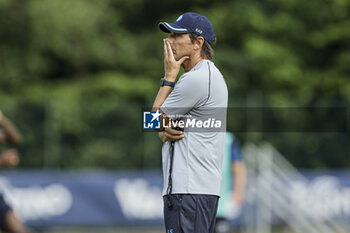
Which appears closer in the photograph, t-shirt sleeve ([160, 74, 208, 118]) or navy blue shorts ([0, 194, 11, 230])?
t-shirt sleeve ([160, 74, 208, 118])

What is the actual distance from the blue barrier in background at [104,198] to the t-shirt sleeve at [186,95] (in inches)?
405

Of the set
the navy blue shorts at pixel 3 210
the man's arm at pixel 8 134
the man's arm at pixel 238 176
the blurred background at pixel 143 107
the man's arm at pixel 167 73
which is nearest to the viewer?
the man's arm at pixel 167 73

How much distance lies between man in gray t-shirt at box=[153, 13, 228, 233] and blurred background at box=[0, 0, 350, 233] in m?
10.2

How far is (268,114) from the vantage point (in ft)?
62.0

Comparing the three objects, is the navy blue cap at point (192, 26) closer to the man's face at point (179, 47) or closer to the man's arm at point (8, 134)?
the man's face at point (179, 47)

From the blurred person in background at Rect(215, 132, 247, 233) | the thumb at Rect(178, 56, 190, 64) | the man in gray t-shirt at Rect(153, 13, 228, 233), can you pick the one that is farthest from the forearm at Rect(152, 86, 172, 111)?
the blurred person in background at Rect(215, 132, 247, 233)

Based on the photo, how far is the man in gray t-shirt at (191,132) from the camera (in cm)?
497

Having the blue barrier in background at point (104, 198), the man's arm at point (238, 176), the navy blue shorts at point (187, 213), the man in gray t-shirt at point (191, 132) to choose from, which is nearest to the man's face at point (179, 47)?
the man in gray t-shirt at point (191, 132)

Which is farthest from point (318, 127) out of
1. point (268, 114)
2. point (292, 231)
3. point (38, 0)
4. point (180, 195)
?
point (180, 195)


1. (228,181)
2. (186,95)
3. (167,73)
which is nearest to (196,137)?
(186,95)

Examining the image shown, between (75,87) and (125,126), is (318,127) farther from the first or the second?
(75,87)

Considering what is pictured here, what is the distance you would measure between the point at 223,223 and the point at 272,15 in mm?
18302

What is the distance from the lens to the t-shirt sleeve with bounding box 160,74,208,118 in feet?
16.3

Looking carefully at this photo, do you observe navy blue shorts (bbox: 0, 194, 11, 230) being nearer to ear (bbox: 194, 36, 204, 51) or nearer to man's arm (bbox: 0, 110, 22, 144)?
man's arm (bbox: 0, 110, 22, 144)
